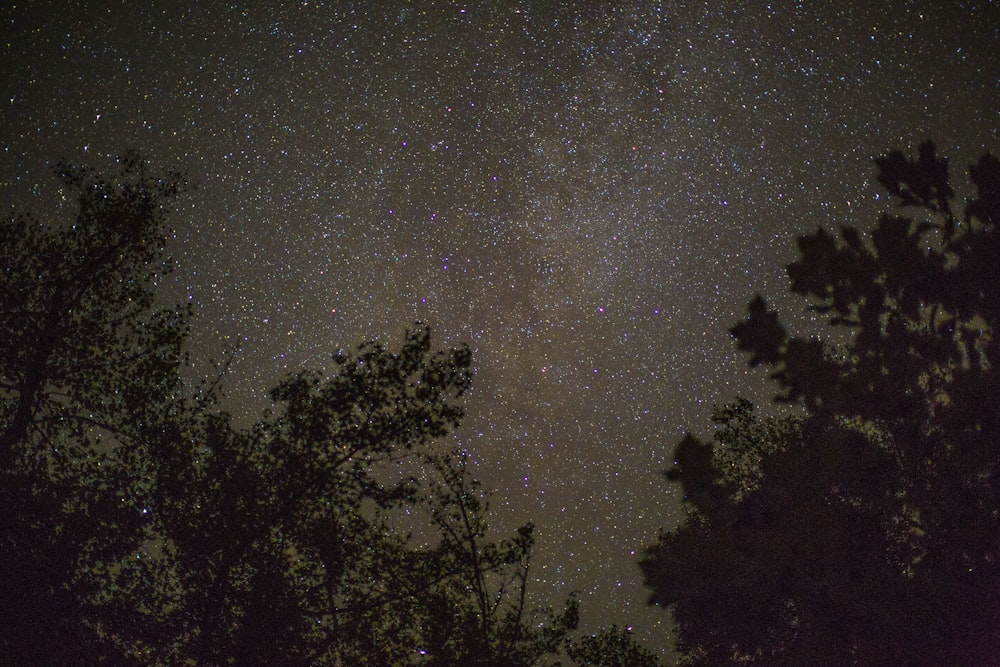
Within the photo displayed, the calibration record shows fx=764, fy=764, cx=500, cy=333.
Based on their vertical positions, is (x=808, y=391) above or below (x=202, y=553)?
above

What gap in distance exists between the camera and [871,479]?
11.9m

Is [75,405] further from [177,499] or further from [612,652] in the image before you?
[612,652]

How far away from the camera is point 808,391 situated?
42.4 ft

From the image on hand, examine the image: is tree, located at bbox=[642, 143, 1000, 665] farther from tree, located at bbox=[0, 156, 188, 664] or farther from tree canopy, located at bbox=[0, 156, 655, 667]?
tree, located at bbox=[0, 156, 188, 664]

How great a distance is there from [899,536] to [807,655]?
233 centimetres

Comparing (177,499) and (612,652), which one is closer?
(177,499)

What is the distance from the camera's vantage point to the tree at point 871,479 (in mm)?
11102

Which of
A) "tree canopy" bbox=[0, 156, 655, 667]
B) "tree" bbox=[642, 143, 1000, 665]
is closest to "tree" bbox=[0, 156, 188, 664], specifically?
"tree canopy" bbox=[0, 156, 655, 667]

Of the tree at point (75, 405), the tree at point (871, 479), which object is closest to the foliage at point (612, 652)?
the tree at point (871, 479)

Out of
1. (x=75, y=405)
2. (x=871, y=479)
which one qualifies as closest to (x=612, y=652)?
(x=871, y=479)

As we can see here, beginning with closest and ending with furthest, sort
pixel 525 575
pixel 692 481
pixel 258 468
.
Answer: pixel 258 468 < pixel 525 575 < pixel 692 481

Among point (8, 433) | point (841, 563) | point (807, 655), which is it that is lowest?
point (807, 655)

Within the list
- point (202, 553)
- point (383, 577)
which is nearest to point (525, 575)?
point (383, 577)

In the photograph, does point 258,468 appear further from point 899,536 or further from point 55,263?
point 899,536
